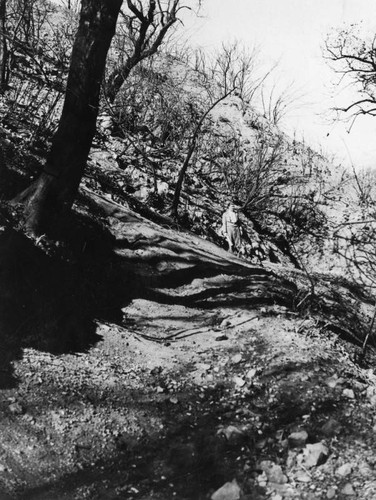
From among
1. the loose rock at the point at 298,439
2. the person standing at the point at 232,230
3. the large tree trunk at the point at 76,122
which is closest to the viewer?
the loose rock at the point at 298,439

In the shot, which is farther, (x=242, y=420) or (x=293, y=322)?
(x=293, y=322)

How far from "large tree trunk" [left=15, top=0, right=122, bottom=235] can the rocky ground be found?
415 mm

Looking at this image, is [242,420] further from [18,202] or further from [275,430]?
[18,202]

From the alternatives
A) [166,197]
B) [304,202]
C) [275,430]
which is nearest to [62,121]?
[275,430]

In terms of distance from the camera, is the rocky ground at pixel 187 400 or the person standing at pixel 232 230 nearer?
the rocky ground at pixel 187 400

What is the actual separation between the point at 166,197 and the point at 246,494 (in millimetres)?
6651

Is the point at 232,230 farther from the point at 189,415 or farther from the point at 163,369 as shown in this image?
the point at 189,415

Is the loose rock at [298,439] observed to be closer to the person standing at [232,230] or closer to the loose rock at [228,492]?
the loose rock at [228,492]

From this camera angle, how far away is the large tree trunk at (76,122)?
4.62 m

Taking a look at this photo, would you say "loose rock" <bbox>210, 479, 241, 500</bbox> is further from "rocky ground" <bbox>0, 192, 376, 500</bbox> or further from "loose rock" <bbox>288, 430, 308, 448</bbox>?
"loose rock" <bbox>288, 430, 308, 448</bbox>

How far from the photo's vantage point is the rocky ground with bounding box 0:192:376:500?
3019 millimetres

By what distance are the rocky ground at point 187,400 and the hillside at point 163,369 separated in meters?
0.01

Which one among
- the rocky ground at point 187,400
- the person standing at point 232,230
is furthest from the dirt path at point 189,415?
the person standing at point 232,230

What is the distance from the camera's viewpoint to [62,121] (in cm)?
478
